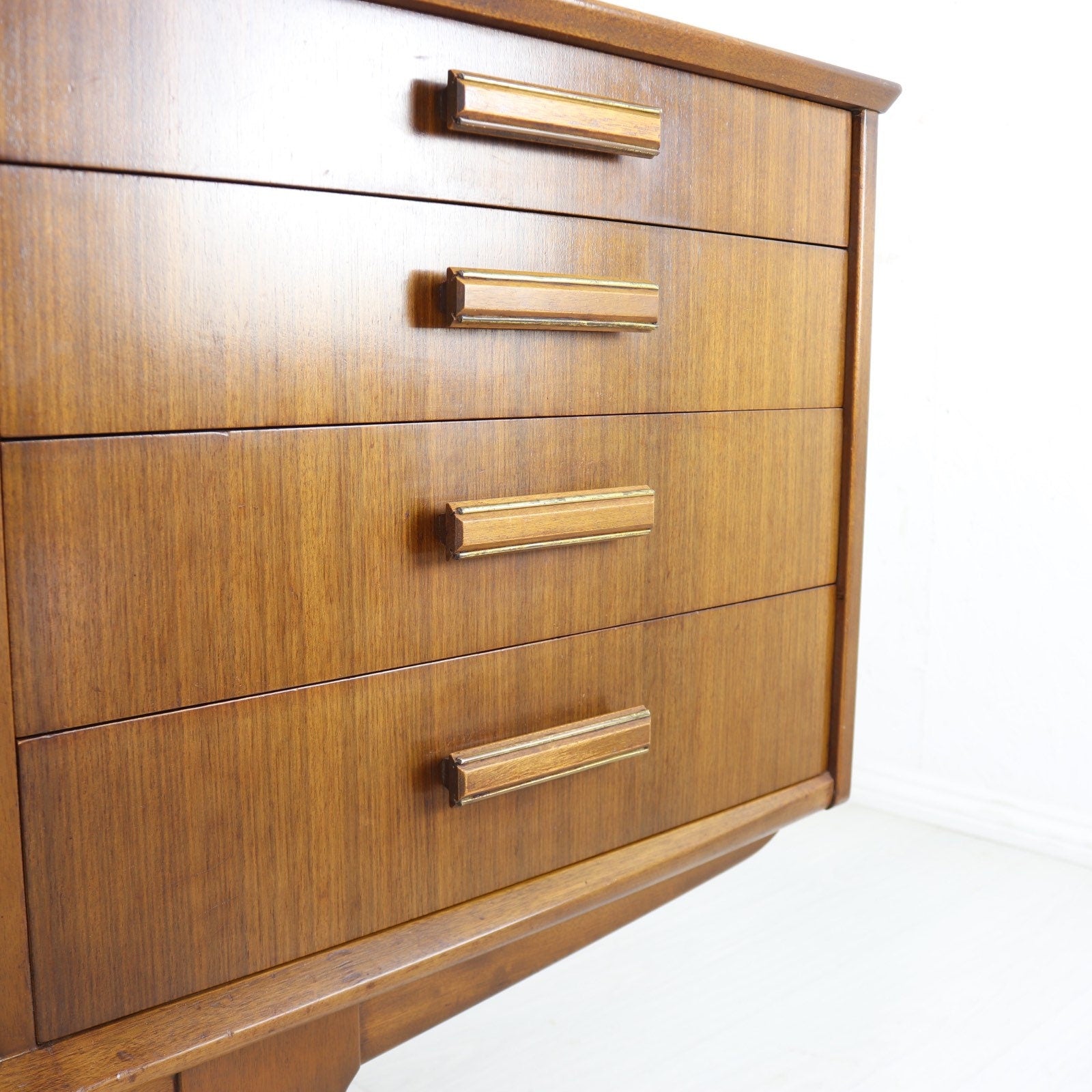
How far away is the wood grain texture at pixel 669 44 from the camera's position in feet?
2.22

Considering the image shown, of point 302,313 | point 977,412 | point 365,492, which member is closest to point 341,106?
point 302,313

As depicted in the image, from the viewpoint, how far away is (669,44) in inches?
30.1

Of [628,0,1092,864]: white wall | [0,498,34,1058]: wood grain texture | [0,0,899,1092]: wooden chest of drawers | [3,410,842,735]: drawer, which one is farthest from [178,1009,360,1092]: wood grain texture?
[628,0,1092,864]: white wall

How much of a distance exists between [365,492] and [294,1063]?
0.37 metres

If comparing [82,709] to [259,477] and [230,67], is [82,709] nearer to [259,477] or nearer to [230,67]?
[259,477]

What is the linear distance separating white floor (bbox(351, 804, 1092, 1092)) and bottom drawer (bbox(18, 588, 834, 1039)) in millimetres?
215

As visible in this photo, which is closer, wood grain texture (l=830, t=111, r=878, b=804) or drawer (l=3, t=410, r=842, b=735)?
drawer (l=3, t=410, r=842, b=735)

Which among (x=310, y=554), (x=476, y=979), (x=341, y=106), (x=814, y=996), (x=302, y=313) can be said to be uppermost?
(x=341, y=106)

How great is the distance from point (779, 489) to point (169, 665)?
0.54 meters

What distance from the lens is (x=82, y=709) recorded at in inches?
22.6

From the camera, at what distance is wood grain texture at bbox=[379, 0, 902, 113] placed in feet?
2.22

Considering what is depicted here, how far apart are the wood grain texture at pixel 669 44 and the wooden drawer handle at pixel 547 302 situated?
6.1 inches

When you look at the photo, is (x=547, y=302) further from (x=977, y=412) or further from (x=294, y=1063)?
(x=977, y=412)

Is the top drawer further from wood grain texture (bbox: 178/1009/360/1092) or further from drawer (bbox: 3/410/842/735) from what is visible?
wood grain texture (bbox: 178/1009/360/1092)
